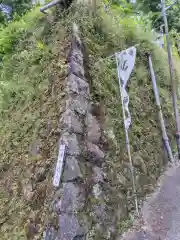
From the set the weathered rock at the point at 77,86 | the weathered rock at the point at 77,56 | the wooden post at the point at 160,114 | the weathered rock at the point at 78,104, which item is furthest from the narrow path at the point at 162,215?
the weathered rock at the point at 77,56

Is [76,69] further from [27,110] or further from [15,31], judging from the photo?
[15,31]

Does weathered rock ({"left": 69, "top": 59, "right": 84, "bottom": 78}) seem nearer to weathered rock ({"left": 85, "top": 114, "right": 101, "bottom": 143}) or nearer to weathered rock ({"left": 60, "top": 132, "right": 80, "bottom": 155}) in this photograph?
weathered rock ({"left": 85, "top": 114, "right": 101, "bottom": 143})

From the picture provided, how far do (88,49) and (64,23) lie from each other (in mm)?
855

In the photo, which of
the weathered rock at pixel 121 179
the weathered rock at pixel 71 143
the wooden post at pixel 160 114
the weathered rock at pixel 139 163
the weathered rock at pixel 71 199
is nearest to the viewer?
the weathered rock at pixel 71 199

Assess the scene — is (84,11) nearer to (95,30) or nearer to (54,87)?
(95,30)

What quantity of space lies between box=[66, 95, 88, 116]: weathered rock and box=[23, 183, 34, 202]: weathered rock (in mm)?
1374

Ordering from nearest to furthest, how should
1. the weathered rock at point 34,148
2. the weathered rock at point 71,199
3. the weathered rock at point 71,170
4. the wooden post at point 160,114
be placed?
the weathered rock at point 71,199
the weathered rock at point 71,170
the weathered rock at point 34,148
the wooden post at point 160,114

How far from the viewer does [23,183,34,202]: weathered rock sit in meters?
3.48

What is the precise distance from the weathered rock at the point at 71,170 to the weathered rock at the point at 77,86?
119 centimetres

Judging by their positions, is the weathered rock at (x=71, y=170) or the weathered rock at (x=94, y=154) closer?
the weathered rock at (x=71, y=170)

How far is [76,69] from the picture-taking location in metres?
4.19

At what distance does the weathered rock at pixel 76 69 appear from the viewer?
4.14 metres

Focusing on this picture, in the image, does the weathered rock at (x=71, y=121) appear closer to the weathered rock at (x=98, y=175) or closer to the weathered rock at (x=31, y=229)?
the weathered rock at (x=98, y=175)

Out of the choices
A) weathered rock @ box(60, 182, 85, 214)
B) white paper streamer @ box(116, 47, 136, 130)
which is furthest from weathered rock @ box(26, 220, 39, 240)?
white paper streamer @ box(116, 47, 136, 130)
